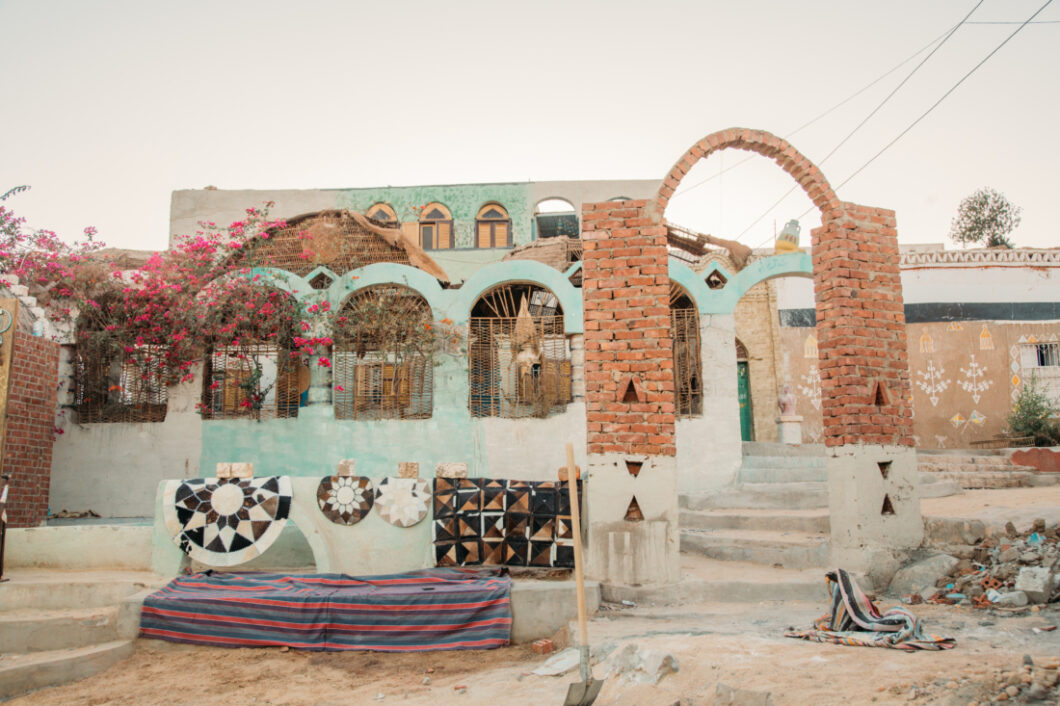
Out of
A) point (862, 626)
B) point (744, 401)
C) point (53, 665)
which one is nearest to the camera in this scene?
point (862, 626)

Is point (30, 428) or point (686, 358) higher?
point (686, 358)

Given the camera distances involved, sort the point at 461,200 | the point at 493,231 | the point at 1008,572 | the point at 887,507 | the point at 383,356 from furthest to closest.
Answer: the point at 461,200, the point at 493,231, the point at 383,356, the point at 887,507, the point at 1008,572

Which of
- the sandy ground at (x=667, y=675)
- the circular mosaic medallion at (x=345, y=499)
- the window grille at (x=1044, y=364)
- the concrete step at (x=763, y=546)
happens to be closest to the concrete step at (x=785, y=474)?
the concrete step at (x=763, y=546)

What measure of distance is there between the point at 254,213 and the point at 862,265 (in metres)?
9.18

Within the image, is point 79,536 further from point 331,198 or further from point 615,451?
point 331,198

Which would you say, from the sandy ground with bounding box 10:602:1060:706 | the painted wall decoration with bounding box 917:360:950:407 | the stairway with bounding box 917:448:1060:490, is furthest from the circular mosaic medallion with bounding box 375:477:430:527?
the painted wall decoration with bounding box 917:360:950:407

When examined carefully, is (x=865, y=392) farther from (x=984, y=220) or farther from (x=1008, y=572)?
(x=984, y=220)

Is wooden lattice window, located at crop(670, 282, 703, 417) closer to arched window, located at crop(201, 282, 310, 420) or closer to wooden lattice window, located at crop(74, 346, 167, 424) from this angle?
arched window, located at crop(201, 282, 310, 420)

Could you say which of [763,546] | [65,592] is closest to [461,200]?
[763,546]

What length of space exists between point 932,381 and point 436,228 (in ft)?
40.0

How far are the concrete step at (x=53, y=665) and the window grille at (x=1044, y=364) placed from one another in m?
17.7

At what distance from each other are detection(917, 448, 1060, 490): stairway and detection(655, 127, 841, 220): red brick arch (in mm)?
5087

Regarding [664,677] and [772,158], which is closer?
[664,677]

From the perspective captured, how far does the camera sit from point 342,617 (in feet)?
20.3
